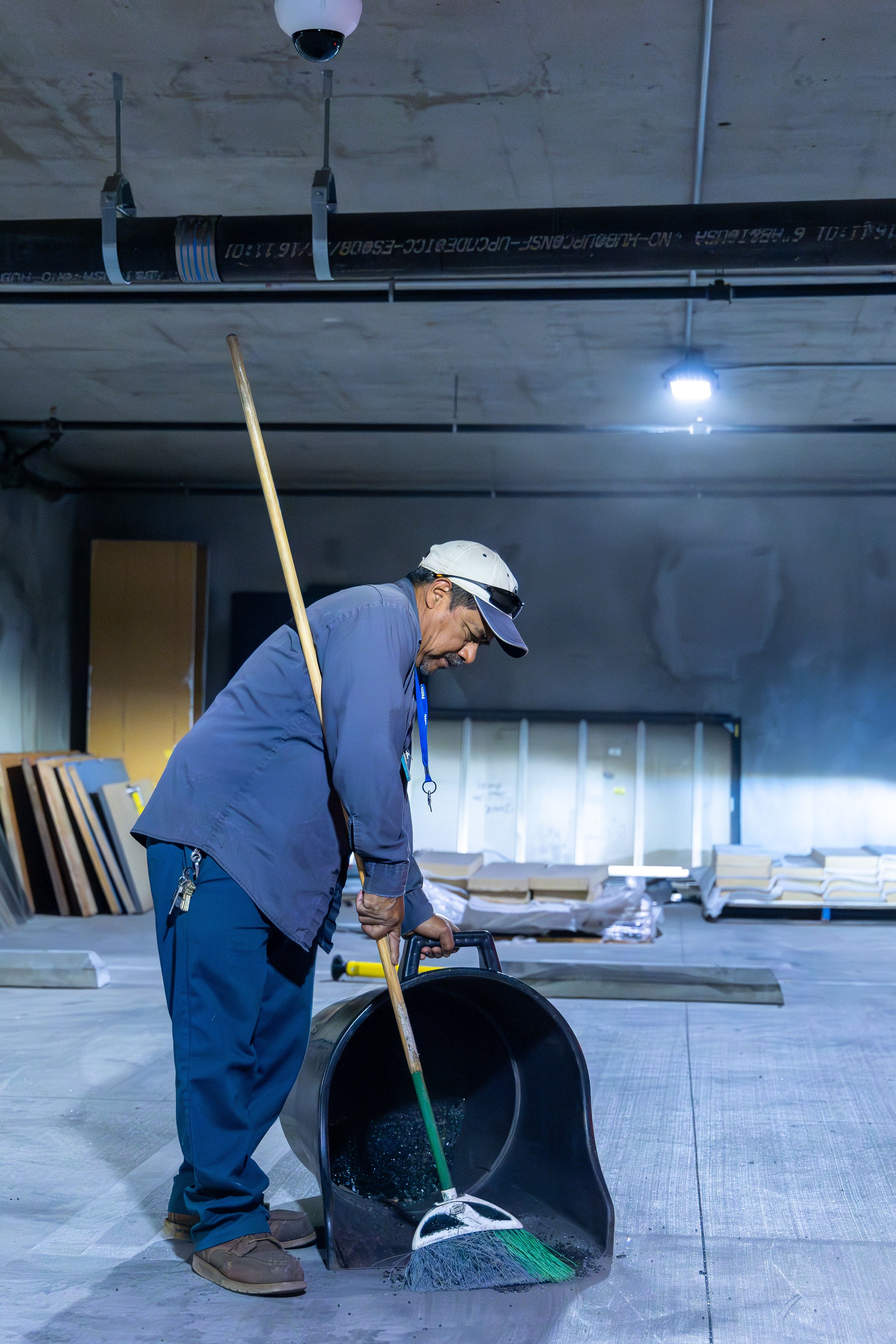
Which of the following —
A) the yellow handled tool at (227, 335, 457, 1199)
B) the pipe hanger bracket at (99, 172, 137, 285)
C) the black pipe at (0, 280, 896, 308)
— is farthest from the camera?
the black pipe at (0, 280, 896, 308)

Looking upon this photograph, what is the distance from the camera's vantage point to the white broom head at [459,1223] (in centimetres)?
223

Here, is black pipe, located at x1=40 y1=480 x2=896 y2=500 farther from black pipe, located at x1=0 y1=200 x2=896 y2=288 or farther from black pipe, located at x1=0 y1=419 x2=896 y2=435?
black pipe, located at x1=0 y1=200 x2=896 y2=288

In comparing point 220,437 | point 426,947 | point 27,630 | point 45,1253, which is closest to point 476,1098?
point 426,947

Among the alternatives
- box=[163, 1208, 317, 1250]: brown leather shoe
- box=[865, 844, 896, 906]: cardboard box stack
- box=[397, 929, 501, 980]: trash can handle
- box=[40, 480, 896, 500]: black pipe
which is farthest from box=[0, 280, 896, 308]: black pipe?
box=[865, 844, 896, 906]: cardboard box stack

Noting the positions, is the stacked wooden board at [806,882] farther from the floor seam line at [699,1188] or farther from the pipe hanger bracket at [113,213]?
the pipe hanger bracket at [113,213]

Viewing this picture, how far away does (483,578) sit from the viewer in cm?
232

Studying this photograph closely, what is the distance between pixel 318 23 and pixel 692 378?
3.13 metres

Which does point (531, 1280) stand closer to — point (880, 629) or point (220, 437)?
point (220, 437)

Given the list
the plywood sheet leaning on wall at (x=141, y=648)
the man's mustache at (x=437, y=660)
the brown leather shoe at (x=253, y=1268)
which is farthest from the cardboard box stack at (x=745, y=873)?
the brown leather shoe at (x=253, y=1268)

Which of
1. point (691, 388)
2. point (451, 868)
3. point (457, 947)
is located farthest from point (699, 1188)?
point (451, 868)

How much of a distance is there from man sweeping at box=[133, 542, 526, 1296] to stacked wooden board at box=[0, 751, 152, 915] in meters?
5.06

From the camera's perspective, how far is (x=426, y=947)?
254cm

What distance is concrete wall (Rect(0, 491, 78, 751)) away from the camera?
309 inches

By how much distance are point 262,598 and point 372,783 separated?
7.12 meters
